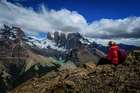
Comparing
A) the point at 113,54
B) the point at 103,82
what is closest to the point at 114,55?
the point at 113,54

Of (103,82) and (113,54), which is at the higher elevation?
(113,54)

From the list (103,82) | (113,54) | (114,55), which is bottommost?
(103,82)

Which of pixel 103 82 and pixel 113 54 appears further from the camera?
pixel 113 54

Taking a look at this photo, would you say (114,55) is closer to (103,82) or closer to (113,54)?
(113,54)

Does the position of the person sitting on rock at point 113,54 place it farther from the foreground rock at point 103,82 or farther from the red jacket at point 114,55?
the foreground rock at point 103,82

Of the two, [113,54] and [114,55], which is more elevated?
[113,54]

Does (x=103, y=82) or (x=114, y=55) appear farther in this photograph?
(x=114, y=55)

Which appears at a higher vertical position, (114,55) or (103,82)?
(114,55)

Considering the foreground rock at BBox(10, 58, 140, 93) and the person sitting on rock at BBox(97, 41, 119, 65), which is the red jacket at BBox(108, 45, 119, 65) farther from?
the foreground rock at BBox(10, 58, 140, 93)

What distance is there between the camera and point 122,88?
90.4 ft

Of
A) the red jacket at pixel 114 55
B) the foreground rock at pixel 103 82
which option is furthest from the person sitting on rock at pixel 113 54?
the foreground rock at pixel 103 82

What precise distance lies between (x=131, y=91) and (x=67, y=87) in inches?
253

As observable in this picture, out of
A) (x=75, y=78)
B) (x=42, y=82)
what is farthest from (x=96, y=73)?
(x=42, y=82)

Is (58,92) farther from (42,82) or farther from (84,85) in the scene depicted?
(42,82)
